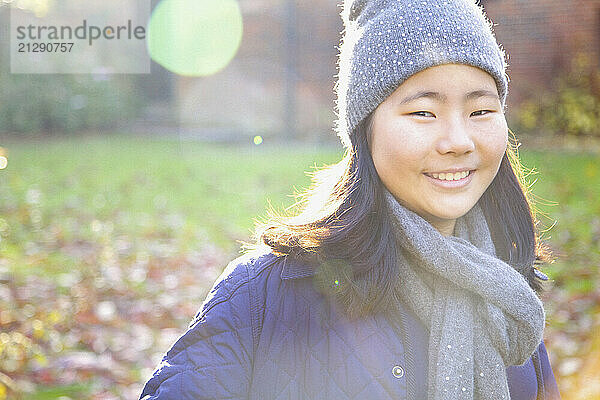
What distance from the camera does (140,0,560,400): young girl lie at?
1.75m

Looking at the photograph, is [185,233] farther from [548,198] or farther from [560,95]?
[560,95]

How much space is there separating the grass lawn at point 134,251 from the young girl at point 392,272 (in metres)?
2.10

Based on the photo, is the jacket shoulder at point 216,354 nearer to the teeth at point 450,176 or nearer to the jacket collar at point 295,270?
the jacket collar at point 295,270

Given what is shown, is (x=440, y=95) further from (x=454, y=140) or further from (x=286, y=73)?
(x=286, y=73)

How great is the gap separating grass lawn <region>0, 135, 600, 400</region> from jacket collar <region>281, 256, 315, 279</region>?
2.13m

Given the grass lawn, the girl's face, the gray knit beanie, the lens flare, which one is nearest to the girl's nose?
the girl's face

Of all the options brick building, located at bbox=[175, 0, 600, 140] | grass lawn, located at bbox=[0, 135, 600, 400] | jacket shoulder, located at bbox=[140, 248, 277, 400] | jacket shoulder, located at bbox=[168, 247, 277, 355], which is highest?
brick building, located at bbox=[175, 0, 600, 140]

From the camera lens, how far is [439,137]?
1809 mm

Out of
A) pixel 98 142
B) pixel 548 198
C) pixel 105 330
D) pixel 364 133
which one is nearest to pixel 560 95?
pixel 548 198

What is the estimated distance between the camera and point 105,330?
4.60 m

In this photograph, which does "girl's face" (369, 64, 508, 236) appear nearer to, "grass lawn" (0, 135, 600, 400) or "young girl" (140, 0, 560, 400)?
"young girl" (140, 0, 560, 400)

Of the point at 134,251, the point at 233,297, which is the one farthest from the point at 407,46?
the point at 134,251

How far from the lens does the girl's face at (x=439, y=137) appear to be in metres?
1.81

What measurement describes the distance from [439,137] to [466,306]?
472 mm
